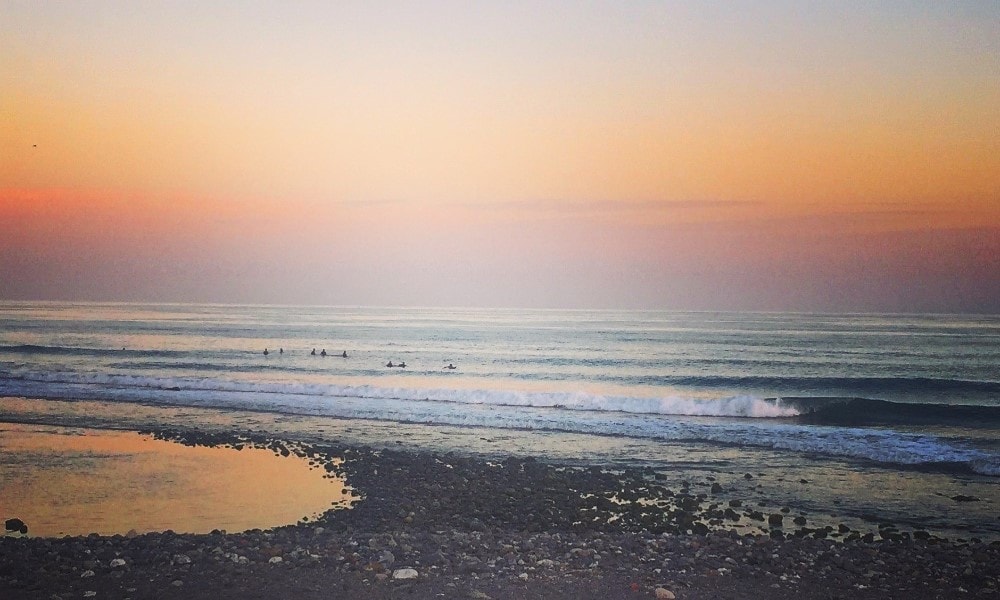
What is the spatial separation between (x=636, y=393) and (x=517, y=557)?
24.7 metres

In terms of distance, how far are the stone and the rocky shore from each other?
0.9 inches

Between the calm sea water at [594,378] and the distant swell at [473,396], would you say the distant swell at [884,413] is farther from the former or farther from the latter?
the distant swell at [473,396]

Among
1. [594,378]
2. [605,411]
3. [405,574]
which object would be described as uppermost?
[405,574]

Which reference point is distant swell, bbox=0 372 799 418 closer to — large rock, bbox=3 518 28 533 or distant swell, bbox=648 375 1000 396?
distant swell, bbox=648 375 1000 396

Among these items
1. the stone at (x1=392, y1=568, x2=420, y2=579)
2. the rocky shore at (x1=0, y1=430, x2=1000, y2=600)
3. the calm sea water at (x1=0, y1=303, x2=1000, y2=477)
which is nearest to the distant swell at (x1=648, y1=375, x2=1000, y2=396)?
the calm sea water at (x1=0, y1=303, x2=1000, y2=477)

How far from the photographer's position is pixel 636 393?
33.5m

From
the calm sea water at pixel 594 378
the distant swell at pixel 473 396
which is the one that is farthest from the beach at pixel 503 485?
the calm sea water at pixel 594 378

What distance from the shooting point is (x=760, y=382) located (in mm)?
37844

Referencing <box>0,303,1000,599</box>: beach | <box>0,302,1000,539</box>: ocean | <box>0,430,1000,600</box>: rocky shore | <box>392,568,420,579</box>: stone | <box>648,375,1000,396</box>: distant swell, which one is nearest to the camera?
<box>0,430,1000,600</box>: rocky shore

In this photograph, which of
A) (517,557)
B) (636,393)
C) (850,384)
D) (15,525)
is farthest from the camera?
(850,384)

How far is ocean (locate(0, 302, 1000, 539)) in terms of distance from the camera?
56.2ft

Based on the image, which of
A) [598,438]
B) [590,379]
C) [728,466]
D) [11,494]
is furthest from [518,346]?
[11,494]

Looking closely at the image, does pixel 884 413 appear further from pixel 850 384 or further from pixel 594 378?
pixel 594 378

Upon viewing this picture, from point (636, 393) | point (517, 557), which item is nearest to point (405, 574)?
point (517, 557)
